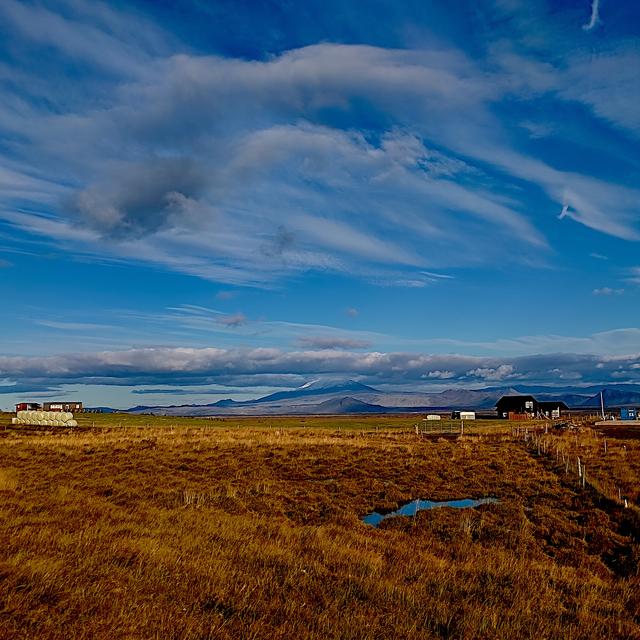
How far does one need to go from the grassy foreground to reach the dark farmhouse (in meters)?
130

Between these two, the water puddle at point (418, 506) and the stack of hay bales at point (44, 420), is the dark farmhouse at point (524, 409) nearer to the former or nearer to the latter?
the stack of hay bales at point (44, 420)

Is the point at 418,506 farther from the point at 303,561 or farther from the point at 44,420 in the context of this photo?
the point at 44,420

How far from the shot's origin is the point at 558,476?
30.6m

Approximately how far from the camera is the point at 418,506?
79.6ft

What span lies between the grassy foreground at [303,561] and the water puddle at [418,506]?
2.44 ft

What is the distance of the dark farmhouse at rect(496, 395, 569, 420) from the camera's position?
5925 inches

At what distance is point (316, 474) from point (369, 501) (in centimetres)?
819

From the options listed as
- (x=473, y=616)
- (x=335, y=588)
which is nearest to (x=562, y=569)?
(x=473, y=616)

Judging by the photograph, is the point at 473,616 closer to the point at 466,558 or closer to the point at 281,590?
the point at 281,590

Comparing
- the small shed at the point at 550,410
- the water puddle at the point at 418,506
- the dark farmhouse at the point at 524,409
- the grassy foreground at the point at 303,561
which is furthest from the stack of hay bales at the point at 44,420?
the small shed at the point at 550,410

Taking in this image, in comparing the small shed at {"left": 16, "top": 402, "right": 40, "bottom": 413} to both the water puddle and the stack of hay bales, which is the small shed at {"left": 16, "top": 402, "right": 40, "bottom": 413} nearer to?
the stack of hay bales

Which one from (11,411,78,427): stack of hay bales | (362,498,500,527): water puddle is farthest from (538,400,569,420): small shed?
(362,498,500,527): water puddle

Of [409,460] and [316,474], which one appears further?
[409,460]

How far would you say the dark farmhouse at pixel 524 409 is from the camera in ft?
494
